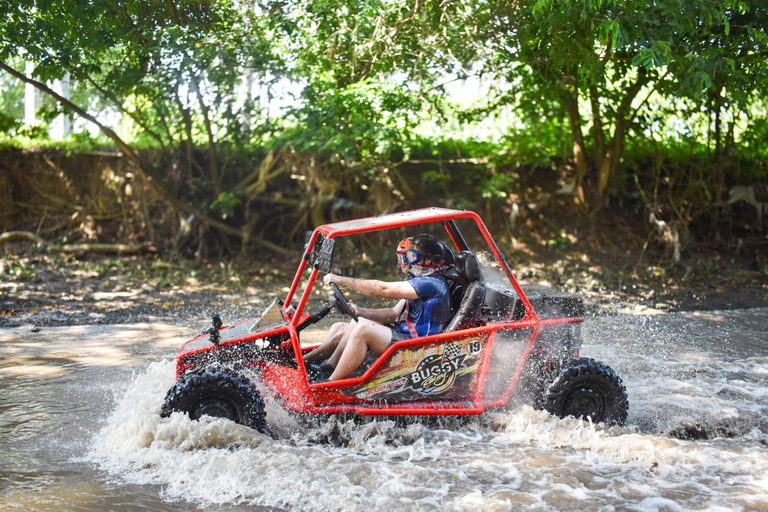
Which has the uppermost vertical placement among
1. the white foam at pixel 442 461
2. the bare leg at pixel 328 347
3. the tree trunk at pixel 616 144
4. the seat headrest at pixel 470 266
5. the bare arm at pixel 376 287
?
the tree trunk at pixel 616 144

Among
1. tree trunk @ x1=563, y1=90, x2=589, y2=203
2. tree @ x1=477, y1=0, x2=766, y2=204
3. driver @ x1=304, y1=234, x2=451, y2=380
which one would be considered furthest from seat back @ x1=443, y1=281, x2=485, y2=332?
tree trunk @ x1=563, y1=90, x2=589, y2=203

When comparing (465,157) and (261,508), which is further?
(465,157)

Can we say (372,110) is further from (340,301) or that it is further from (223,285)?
(340,301)

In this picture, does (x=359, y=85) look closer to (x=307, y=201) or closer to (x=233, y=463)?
(x=307, y=201)

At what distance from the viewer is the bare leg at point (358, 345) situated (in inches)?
192

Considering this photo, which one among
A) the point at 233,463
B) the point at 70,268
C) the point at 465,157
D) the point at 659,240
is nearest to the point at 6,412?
the point at 233,463

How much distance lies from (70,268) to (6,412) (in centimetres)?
643

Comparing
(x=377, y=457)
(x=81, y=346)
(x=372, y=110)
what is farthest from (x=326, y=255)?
(x=372, y=110)

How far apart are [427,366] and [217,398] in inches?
52.3

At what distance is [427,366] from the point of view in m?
4.89

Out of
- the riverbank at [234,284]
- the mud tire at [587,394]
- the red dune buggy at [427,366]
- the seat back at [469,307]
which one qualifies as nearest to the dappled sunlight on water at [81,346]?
the riverbank at [234,284]

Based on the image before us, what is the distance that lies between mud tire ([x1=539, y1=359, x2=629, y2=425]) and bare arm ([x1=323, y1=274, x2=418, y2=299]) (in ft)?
3.57

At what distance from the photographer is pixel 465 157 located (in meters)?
12.8

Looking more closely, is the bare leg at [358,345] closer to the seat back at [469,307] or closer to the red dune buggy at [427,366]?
the red dune buggy at [427,366]
